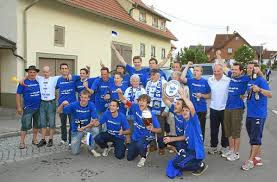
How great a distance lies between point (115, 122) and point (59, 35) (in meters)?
7.89

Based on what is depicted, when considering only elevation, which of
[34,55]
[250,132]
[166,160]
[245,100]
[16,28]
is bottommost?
[166,160]

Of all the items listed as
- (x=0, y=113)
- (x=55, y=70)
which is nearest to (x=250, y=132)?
(x=0, y=113)

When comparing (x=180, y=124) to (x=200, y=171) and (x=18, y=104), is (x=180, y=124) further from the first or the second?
(x=18, y=104)

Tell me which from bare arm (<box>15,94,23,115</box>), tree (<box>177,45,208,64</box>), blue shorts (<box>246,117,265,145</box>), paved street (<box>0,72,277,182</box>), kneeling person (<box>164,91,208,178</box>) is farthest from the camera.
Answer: tree (<box>177,45,208,64</box>)

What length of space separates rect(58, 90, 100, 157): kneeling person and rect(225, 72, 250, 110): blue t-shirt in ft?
8.68

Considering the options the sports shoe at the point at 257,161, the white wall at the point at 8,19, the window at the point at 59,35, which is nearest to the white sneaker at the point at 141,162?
the sports shoe at the point at 257,161

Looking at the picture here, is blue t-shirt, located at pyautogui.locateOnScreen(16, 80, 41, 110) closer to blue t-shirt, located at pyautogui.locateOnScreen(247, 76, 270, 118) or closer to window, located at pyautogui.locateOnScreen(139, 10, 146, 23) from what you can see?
Answer: blue t-shirt, located at pyautogui.locateOnScreen(247, 76, 270, 118)

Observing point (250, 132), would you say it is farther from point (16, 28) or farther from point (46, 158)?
point (16, 28)

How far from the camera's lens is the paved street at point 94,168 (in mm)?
5836

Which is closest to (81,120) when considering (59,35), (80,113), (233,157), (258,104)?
(80,113)

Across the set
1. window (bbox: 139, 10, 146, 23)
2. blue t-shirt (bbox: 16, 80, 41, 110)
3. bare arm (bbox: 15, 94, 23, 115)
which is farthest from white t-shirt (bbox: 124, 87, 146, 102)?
window (bbox: 139, 10, 146, 23)

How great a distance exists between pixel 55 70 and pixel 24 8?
276cm

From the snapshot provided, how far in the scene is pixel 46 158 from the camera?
7000 millimetres

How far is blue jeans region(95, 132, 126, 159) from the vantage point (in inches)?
281
